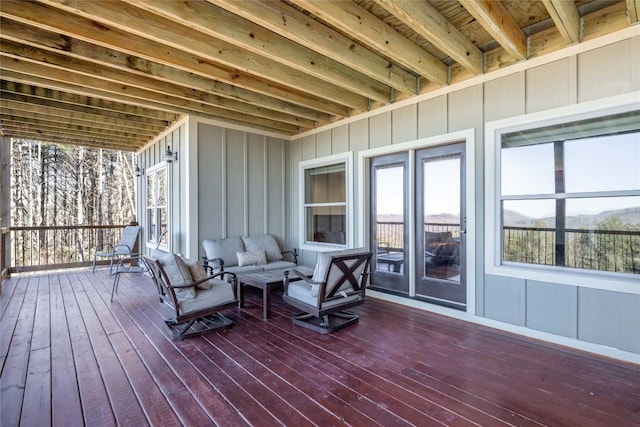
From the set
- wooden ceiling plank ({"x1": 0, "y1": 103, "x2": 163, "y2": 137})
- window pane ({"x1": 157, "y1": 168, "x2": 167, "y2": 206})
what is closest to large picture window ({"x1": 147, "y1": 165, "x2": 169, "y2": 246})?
window pane ({"x1": 157, "y1": 168, "x2": 167, "y2": 206})

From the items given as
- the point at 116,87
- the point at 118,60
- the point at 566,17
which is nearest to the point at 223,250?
the point at 116,87

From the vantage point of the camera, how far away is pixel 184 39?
9.36 ft

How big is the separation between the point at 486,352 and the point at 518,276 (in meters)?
0.94

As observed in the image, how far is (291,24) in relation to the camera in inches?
105

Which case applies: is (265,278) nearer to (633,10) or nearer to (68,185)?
(633,10)

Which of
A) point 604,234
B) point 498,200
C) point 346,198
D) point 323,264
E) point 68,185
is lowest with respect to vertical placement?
point 323,264

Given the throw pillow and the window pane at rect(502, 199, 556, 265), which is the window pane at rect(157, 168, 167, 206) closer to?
the throw pillow

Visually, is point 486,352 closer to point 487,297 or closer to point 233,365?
point 487,297

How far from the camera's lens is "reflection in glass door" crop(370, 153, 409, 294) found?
14.5 feet

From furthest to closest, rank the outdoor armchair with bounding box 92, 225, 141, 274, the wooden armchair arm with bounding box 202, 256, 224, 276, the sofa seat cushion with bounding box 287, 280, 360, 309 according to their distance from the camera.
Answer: the outdoor armchair with bounding box 92, 225, 141, 274 < the wooden armchair arm with bounding box 202, 256, 224, 276 < the sofa seat cushion with bounding box 287, 280, 360, 309

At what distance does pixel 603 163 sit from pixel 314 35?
115 inches

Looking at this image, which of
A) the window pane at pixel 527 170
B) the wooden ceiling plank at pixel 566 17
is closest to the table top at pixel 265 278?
the window pane at pixel 527 170

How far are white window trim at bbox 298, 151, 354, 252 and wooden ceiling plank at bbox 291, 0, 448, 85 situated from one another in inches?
74.5

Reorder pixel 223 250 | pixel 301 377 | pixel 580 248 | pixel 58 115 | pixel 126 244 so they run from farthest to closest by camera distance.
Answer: pixel 126 244
pixel 223 250
pixel 58 115
pixel 580 248
pixel 301 377
